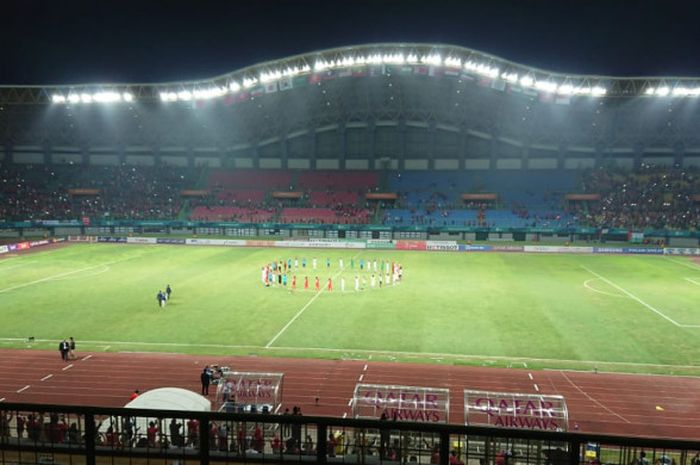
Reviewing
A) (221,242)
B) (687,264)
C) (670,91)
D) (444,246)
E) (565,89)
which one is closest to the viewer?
(687,264)

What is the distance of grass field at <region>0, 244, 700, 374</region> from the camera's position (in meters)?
24.9

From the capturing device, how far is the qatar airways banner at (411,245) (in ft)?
208

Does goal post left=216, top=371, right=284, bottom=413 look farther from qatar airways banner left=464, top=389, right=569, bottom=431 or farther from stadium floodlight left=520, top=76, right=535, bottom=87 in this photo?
stadium floodlight left=520, top=76, right=535, bottom=87

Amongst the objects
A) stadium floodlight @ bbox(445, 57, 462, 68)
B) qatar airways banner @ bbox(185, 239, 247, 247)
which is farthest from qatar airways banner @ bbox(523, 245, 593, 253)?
qatar airways banner @ bbox(185, 239, 247, 247)

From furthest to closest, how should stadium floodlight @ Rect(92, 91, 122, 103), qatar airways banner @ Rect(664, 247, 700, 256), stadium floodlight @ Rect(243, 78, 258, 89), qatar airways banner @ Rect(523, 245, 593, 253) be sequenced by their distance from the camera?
stadium floodlight @ Rect(92, 91, 122, 103) < stadium floodlight @ Rect(243, 78, 258, 89) < qatar airways banner @ Rect(523, 245, 593, 253) < qatar airways banner @ Rect(664, 247, 700, 256)

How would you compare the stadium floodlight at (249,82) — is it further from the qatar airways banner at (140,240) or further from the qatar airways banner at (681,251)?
the qatar airways banner at (681,251)

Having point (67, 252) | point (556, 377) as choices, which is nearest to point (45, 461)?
point (556, 377)

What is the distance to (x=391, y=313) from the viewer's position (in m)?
31.4

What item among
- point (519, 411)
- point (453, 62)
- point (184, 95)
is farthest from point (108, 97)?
point (519, 411)

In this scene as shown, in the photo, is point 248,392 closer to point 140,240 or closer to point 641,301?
point 641,301

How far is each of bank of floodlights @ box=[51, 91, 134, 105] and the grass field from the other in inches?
1045

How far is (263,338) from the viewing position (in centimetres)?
2661

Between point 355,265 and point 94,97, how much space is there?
43853 millimetres

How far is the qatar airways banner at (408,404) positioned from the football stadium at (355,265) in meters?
0.08
